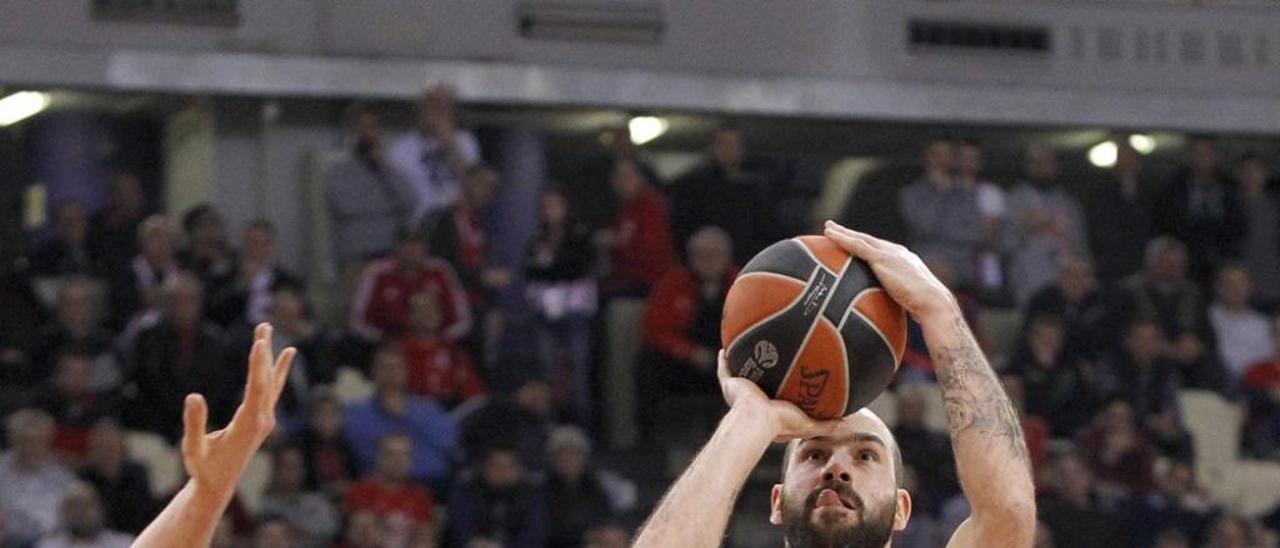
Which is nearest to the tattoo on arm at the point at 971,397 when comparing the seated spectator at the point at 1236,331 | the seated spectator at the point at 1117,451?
the seated spectator at the point at 1117,451

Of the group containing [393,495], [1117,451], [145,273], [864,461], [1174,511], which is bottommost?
[1174,511]

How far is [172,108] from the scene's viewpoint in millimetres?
14438

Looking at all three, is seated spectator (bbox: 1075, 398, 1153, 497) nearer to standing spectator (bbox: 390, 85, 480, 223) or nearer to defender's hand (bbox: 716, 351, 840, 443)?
standing spectator (bbox: 390, 85, 480, 223)

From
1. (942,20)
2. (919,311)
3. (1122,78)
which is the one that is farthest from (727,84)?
(919,311)

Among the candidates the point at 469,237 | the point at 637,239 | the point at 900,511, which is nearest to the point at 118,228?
the point at 469,237

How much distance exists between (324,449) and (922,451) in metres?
2.80

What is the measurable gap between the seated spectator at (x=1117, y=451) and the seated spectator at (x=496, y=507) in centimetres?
300

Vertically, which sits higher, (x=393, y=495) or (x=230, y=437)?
(x=230, y=437)

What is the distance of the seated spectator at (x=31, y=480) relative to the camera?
37.0 ft

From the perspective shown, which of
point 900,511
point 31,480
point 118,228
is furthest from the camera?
point 118,228

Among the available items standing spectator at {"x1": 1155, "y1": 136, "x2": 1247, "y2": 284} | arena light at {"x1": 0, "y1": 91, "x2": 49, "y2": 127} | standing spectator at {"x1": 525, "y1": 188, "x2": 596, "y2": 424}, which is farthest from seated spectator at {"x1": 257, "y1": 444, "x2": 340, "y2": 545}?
standing spectator at {"x1": 1155, "y1": 136, "x2": 1247, "y2": 284}

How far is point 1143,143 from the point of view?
15672mm

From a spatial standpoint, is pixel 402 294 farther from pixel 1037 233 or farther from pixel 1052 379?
pixel 1037 233

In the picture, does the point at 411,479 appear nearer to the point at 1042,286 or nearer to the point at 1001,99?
the point at 1042,286
